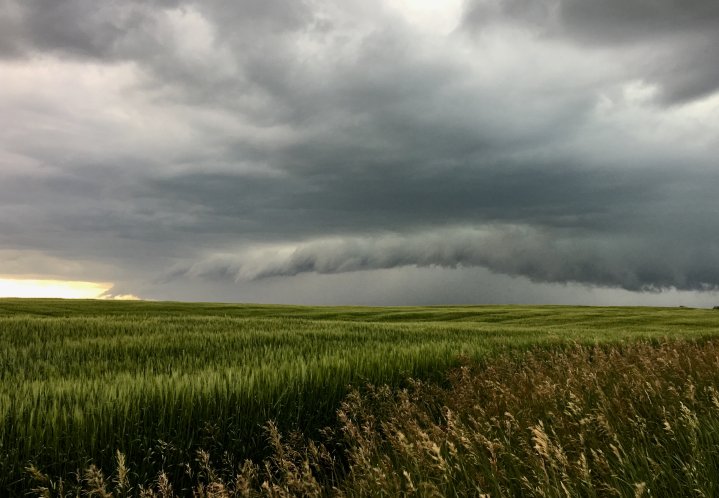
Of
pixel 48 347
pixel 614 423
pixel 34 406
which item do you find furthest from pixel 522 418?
pixel 48 347

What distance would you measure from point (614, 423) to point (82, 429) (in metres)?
5.98

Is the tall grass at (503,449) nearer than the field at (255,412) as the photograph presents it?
Yes

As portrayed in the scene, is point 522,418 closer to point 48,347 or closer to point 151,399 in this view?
point 151,399

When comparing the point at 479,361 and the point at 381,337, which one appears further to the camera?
the point at 381,337

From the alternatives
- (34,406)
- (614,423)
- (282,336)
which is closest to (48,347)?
(282,336)

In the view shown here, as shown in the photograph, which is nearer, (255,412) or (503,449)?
(503,449)

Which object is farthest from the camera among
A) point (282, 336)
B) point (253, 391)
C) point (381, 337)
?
point (381, 337)

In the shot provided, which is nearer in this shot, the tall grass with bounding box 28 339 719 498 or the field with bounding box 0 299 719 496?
the tall grass with bounding box 28 339 719 498

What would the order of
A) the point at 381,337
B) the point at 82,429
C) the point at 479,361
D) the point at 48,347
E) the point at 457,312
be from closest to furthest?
the point at 82,429
the point at 48,347
the point at 479,361
the point at 381,337
the point at 457,312

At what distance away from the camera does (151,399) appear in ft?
18.9

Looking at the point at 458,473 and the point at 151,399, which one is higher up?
the point at 151,399

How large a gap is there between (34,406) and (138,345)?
651cm

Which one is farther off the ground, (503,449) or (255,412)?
(503,449)

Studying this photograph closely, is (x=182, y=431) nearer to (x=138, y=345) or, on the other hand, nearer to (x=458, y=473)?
(x=458, y=473)
